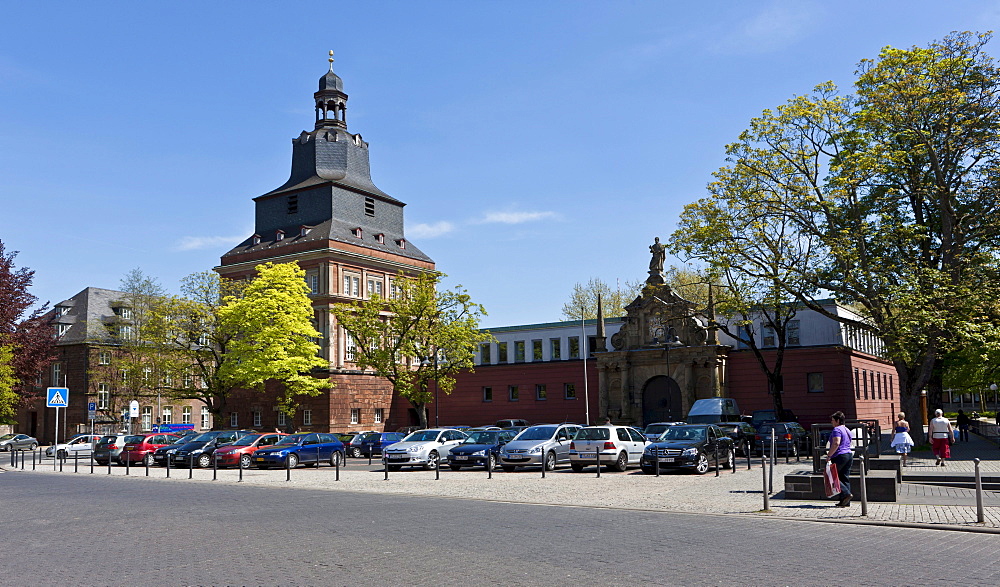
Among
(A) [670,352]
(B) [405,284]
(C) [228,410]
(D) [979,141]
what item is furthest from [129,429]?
(D) [979,141]

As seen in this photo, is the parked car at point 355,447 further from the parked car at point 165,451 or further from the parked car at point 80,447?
the parked car at point 80,447

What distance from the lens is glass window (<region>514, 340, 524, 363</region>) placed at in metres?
61.1

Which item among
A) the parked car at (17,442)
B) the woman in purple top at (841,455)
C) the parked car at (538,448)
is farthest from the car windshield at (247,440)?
the parked car at (17,442)

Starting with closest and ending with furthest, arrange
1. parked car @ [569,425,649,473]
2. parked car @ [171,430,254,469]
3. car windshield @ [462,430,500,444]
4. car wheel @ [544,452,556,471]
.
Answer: parked car @ [569,425,649,473] < car wheel @ [544,452,556,471] < car windshield @ [462,430,500,444] < parked car @ [171,430,254,469]

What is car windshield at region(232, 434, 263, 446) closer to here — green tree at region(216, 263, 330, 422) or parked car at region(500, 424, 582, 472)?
parked car at region(500, 424, 582, 472)

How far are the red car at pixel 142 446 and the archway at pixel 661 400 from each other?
2692 centimetres

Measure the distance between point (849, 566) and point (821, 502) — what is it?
7.57 m

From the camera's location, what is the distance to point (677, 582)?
861 centimetres

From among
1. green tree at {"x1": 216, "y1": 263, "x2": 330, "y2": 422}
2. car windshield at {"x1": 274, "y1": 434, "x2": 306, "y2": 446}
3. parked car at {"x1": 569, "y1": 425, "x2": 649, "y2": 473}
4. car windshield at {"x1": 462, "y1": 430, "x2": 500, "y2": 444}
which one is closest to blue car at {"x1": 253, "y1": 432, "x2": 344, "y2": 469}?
car windshield at {"x1": 274, "y1": 434, "x2": 306, "y2": 446}

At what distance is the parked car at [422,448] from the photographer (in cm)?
3033

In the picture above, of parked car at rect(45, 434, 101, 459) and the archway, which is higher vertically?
the archway

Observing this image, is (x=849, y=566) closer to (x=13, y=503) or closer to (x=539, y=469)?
(x=13, y=503)

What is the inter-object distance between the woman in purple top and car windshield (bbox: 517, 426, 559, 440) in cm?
1429

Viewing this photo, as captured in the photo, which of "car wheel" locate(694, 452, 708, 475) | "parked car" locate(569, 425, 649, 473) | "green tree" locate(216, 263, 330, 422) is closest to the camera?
"car wheel" locate(694, 452, 708, 475)
